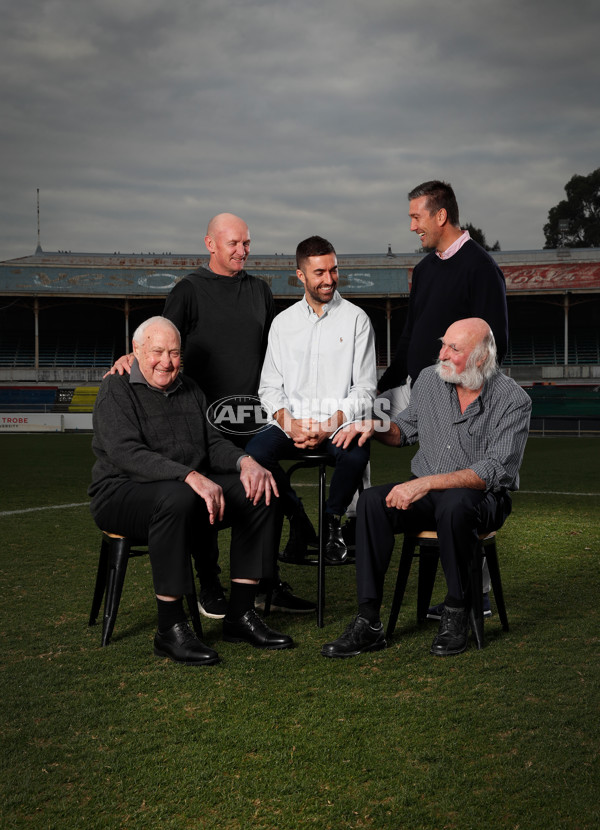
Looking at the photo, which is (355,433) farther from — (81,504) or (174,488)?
(81,504)

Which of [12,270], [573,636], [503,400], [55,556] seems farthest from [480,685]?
[12,270]

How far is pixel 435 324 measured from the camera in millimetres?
3906

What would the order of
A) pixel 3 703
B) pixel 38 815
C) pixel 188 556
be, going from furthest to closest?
pixel 188 556
pixel 3 703
pixel 38 815

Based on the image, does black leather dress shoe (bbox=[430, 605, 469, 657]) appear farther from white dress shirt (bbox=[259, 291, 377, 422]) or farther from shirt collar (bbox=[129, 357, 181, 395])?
shirt collar (bbox=[129, 357, 181, 395])

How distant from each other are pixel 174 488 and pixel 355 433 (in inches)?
36.6

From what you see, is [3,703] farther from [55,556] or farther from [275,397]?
[55,556]

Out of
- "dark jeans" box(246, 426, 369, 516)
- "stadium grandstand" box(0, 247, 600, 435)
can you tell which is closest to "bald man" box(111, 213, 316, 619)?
"dark jeans" box(246, 426, 369, 516)

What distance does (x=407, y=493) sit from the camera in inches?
128

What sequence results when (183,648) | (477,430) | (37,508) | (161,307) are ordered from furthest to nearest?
(161,307)
(37,508)
(477,430)
(183,648)

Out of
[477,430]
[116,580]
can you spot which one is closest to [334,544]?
[477,430]

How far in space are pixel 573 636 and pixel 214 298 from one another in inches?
97.6

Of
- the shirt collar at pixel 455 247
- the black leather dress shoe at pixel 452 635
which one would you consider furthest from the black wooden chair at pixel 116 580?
the shirt collar at pixel 455 247

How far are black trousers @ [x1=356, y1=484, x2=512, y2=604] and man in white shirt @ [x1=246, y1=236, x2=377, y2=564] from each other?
0.47 metres

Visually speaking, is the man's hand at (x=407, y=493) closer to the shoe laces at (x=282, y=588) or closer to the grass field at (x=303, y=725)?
the grass field at (x=303, y=725)
